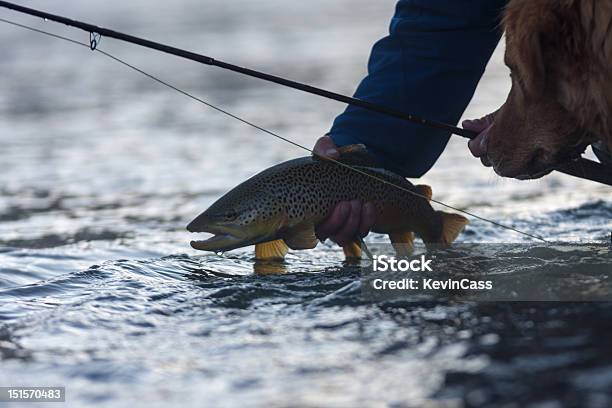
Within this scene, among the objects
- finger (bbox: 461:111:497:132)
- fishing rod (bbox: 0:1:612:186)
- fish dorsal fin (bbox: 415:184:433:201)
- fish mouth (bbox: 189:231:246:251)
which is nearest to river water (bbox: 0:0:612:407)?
fish mouth (bbox: 189:231:246:251)

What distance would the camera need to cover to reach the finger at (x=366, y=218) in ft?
17.2

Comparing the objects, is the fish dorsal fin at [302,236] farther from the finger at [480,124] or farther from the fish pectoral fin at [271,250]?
the finger at [480,124]

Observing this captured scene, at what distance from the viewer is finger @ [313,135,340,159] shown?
210 inches

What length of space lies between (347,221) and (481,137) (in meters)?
0.89

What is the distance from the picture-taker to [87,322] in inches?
175

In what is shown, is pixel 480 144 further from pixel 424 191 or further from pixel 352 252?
pixel 352 252

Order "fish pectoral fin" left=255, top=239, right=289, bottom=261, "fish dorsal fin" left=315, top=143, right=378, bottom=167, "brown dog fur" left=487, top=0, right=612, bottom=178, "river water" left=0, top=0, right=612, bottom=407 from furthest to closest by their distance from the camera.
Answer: "fish pectoral fin" left=255, top=239, right=289, bottom=261 < "fish dorsal fin" left=315, top=143, right=378, bottom=167 < "brown dog fur" left=487, top=0, right=612, bottom=178 < "river water" left=0, top=0, right=612, bottom=407

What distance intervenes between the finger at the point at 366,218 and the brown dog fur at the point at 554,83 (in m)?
0.95

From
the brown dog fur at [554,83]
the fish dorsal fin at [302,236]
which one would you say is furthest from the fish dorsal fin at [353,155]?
the brown dog fur at [554,83]

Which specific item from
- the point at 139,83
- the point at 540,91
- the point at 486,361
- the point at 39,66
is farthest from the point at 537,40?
the point at 39,66

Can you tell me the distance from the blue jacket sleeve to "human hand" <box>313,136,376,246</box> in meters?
0.37

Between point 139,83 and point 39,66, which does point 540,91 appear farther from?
point 39,66

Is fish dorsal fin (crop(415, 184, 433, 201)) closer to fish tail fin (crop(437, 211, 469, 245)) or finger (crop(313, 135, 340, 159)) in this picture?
fish tail fin (crop(437, 211, 469, 245))

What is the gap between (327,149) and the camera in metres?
5.42
